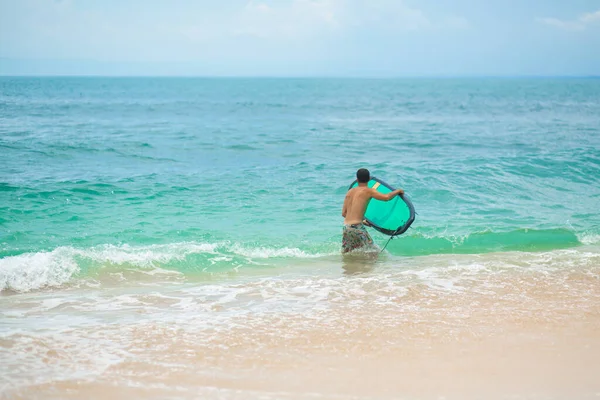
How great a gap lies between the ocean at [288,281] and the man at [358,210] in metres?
0.27

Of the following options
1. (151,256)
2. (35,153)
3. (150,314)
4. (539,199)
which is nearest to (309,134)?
(35,153)

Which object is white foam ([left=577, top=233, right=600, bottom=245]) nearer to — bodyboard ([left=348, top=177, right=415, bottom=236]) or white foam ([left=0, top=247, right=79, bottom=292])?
bodyboard ([left=348, top=177, right=415, bottom=236])

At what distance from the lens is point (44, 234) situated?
34.6ft

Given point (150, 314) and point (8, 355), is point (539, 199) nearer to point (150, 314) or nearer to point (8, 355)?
point (150, 314)

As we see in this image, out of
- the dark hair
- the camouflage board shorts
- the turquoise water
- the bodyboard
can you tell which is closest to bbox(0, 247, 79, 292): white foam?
the turquoise water

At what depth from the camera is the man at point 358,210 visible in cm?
880

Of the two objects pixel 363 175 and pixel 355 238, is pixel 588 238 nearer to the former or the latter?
pixel 355 238

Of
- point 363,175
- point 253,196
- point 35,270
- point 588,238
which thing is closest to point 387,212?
point 363,175

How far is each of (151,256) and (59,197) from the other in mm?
4891

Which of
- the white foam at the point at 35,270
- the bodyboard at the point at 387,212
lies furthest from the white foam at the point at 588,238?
the white foam at the point at 35,270

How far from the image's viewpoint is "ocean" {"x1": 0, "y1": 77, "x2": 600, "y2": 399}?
4.93m

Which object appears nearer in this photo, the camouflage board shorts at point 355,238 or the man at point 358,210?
the man at point 358,210

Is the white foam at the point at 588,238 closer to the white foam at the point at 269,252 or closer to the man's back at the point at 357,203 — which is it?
the man's back at the point at 357,203

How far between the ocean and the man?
0.90 ft
